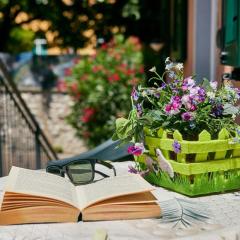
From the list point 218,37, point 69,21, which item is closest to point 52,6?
point 69,21

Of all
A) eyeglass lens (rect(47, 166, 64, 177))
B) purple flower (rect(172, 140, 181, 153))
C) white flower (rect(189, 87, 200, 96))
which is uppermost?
white flower (rect(189, 87, 200, 96))

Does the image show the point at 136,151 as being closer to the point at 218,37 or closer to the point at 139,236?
the point at 139,236

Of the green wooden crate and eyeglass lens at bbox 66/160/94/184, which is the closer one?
the green wooden crate

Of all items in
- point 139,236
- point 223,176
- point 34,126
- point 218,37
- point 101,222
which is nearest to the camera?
point 139,236

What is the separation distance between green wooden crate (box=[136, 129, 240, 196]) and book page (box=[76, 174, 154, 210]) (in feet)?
0.49

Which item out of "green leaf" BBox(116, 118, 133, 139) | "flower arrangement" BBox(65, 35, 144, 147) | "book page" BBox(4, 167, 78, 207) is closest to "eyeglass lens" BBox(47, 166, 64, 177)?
"book page" BBox(4, 167, 78, 207)

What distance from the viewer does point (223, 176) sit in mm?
2000

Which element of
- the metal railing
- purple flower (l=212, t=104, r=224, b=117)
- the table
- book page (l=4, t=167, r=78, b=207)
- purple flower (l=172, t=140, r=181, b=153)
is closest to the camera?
the table

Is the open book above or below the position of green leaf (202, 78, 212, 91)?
below

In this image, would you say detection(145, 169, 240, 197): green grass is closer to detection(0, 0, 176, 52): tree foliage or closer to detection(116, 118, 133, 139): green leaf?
detection(116, 118, 133, 139): green leaf

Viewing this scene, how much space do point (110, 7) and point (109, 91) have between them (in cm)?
268

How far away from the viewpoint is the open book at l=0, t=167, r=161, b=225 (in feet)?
5.58

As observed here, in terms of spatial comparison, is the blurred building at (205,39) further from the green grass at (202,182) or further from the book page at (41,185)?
the book page at (41,185)

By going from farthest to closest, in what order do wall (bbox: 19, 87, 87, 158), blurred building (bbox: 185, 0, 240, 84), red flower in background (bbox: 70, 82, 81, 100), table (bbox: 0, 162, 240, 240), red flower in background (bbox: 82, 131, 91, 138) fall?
1. wall (bbox: 19, 87, 87, 158)
2. red flower in background (bbox: 70, 82, 81, 100)
3. red flower in background (bbox: 82, 131, 91, 138)
4. blurred building (bbox: 185, 0, 240, 84)
5. table (bbox: 0, 162, 240, 240)
